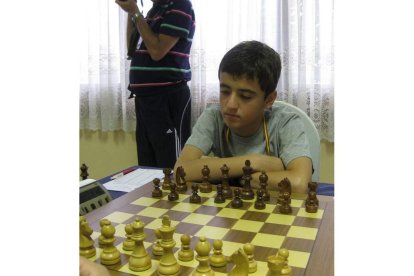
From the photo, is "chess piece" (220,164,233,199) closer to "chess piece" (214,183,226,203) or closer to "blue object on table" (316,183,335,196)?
"chess piece" (214,183,226,203)

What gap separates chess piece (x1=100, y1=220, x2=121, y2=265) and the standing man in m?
1.49

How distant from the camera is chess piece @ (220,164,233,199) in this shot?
1.26 meters

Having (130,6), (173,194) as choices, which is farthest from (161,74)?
(173,194)

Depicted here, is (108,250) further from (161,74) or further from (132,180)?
(161,74)

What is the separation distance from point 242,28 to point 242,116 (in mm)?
1180

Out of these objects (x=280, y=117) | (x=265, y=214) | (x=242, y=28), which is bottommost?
(x=265, y=214)

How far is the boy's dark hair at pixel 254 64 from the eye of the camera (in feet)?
5.22

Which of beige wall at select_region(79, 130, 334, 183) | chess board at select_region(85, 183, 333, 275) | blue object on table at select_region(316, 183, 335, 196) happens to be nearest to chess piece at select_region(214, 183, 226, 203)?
chess board at select_region(85, 183, 333, 275)

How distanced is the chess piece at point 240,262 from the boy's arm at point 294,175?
676 millimetres

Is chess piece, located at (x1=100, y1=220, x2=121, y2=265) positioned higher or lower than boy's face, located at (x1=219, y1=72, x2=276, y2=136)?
lower

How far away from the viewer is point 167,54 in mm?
2281
